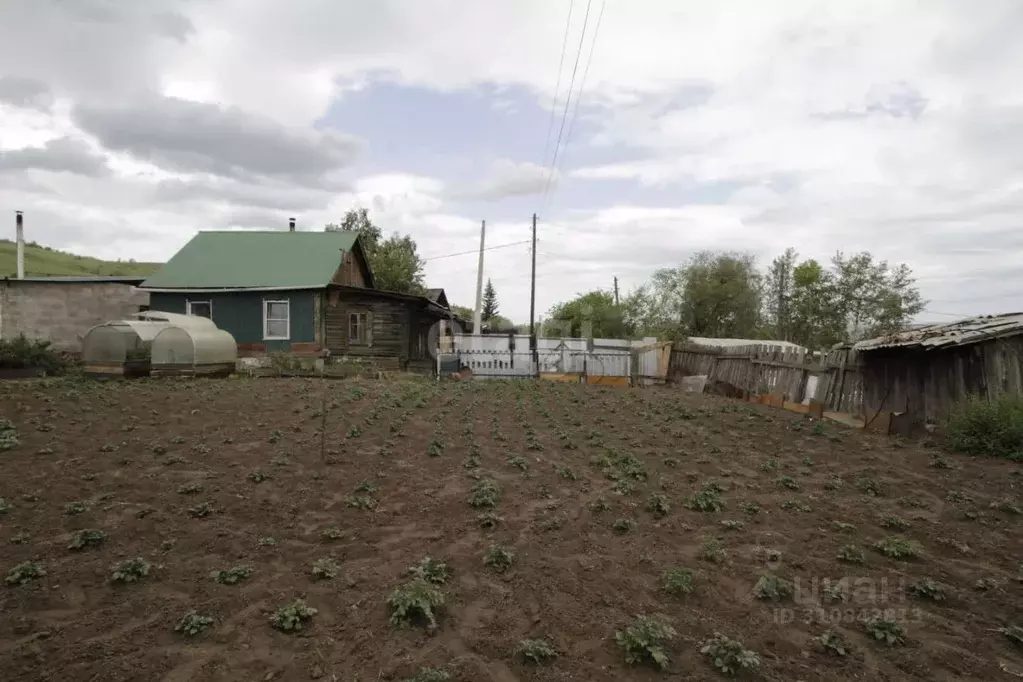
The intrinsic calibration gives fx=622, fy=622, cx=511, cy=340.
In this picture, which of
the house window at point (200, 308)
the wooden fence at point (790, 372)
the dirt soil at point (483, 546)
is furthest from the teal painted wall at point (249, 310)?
the wooden fence at point (790, 372)

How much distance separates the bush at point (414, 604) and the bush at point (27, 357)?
1954 centimetres

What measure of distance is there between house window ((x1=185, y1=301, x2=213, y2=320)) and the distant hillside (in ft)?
80.6

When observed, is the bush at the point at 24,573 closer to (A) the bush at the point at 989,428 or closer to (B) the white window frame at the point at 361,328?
(A) the bush at the point at 989,428

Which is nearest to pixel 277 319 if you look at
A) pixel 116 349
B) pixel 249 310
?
pixel 249 310

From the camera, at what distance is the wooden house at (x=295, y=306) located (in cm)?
2484

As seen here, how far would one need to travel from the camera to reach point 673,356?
24.3 metres

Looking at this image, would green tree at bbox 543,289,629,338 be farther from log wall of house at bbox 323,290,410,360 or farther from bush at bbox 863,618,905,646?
bush at bbox 863,618,905,646

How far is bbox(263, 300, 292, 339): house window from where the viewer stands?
82.0 feet

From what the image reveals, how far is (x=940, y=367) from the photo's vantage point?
12141 mm

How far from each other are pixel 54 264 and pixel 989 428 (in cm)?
6291

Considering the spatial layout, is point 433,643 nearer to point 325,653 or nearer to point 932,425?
point 325,653

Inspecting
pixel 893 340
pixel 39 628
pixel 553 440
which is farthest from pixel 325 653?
pixel 893 340

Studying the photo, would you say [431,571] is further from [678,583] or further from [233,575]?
[678,583]

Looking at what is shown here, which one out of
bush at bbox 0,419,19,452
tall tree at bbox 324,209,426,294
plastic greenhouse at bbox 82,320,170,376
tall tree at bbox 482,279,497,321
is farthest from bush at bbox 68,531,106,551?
tall tree at bbox 482,279,497,321
